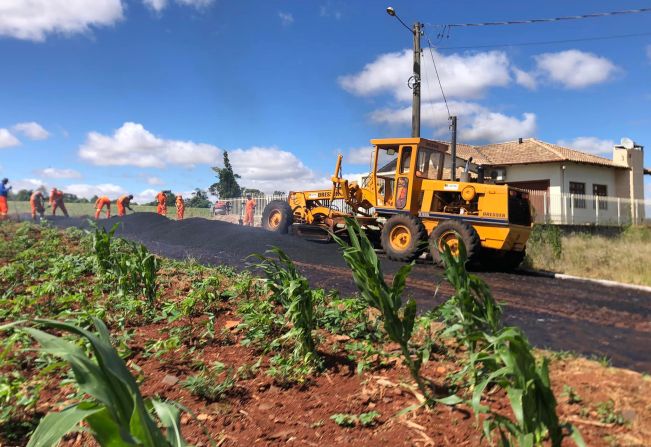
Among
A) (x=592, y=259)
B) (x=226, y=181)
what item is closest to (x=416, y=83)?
(x=592, y=259)

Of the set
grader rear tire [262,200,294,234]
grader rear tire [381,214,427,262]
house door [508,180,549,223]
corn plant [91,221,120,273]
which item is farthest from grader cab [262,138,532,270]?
house door [508,180,549,223]

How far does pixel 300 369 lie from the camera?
328cm

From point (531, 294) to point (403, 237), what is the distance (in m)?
4.02

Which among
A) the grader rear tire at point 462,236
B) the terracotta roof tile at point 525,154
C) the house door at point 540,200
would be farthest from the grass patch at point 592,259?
the terracotta roof tile at point 525,154

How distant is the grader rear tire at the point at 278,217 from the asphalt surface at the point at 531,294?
45.1 inches


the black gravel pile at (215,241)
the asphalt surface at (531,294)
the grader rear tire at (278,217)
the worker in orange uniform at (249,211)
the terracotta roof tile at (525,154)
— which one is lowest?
the asphalt surface at (531,294)

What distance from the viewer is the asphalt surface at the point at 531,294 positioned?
519 centimetres

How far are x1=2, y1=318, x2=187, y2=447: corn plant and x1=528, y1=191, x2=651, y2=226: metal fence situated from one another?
77.0 ft

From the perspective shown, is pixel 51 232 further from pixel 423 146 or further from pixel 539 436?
pixel 539 436

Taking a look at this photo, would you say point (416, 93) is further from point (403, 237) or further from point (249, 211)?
point (249, 211)

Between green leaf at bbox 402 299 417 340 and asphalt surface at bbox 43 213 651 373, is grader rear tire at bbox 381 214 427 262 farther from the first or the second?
green leaf at bbox 402 299 417 340

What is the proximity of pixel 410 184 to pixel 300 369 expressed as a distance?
9165mm

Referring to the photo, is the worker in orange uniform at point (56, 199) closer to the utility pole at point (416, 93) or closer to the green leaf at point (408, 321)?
the utility pole at point (416, 93)

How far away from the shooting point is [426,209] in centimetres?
1184
